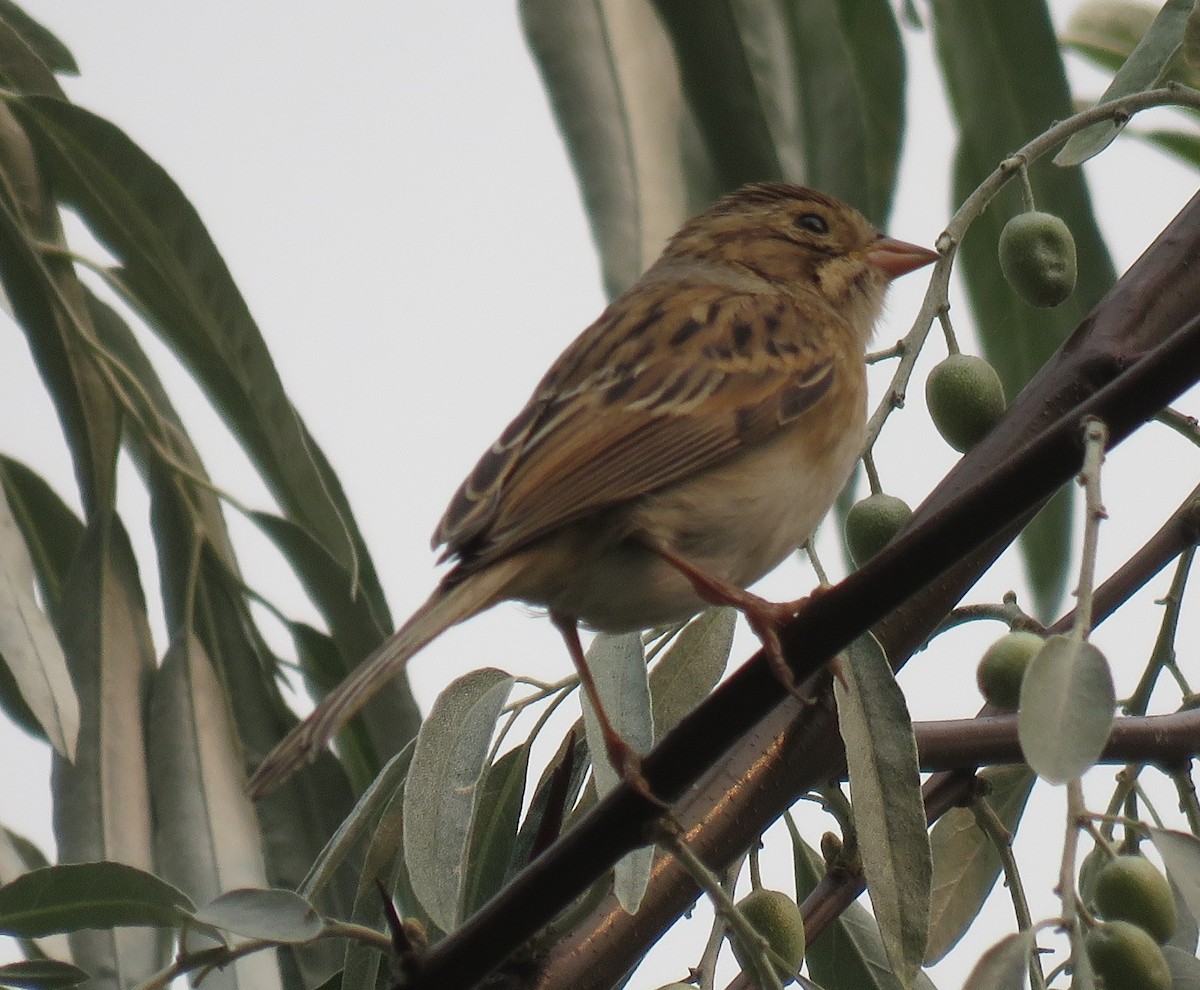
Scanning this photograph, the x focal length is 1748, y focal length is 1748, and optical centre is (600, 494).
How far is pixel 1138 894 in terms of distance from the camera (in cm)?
182

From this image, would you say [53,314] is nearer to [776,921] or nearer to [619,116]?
[619,116]

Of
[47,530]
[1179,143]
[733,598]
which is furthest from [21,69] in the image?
[1179,143]

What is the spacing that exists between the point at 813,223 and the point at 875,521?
1.67m

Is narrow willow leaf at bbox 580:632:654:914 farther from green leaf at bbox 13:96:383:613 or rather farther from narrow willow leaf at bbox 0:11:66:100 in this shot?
narrow willow leaf at bbox 0:11:66:100

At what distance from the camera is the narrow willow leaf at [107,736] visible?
2469 millimetres

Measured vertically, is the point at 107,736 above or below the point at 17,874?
above

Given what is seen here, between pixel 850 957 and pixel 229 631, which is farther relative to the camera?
pixel 229 631

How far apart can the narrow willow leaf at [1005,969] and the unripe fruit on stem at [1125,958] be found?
0.06 metres

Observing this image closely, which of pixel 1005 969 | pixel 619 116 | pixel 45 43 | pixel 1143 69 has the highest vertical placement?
pixel 45 43

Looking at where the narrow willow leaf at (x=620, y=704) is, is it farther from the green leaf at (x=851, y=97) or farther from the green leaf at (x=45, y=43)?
the green leaf at (x=45, y=43)

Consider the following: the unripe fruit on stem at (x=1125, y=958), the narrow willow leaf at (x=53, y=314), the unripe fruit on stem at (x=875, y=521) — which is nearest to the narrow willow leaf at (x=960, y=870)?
the unripe fruit on stem at (x=875, y=521)

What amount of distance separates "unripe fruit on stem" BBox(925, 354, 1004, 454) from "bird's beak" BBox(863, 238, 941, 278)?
4.78ft

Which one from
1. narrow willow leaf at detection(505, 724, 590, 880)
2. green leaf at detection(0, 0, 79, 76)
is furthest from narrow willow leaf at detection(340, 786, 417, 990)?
green leaf at detection(0, 0, 79, 76)

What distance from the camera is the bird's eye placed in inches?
146
